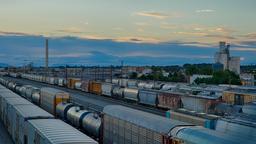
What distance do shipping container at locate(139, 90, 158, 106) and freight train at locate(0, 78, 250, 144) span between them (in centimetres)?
2341

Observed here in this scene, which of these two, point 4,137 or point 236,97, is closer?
point 4,137

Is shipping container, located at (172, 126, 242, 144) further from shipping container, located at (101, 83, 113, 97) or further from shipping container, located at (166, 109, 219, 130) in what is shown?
shipping container, located at (101, 83, 113, 97)

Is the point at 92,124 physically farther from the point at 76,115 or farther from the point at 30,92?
the point at 30,92

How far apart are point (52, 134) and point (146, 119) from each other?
6.62 meters

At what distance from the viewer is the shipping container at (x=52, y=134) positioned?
1700cm

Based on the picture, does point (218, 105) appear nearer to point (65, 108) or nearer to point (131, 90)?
point (65, 108)

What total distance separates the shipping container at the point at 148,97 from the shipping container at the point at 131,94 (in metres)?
1.41

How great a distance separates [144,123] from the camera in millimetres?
23188

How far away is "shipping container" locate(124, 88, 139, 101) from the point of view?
229 feet

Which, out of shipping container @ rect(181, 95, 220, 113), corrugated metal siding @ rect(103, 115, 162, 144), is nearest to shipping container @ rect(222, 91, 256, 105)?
shipping container @ rect(181, 95, 220, 113)

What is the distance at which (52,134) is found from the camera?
18.3 metres

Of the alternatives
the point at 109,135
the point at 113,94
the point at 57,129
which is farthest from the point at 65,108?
the point at 113,94

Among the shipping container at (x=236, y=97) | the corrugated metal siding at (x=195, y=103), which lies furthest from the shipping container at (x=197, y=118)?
the shipping container at (x=236, y=97)

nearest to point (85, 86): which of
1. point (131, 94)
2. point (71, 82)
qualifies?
point (71, 82)
